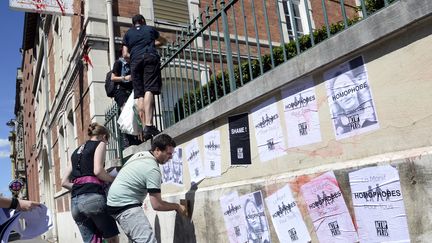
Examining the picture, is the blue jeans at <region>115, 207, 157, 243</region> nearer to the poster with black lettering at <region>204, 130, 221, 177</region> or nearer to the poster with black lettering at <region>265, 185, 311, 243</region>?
the poster with black lettering at <region>204, 130, 221, 177</region>

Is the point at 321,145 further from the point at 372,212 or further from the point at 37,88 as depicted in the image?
the point at 37,88

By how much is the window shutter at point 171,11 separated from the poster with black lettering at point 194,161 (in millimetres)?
6485

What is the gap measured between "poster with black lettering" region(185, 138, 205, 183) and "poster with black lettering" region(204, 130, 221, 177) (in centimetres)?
13

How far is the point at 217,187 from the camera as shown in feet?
12.6

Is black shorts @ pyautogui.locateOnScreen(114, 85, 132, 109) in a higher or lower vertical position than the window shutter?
lower

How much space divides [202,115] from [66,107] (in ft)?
33.6

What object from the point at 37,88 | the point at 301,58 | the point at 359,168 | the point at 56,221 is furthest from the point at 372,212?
the point at 37,88

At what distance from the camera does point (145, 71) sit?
493 cm

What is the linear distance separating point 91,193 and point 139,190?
0.86 metres

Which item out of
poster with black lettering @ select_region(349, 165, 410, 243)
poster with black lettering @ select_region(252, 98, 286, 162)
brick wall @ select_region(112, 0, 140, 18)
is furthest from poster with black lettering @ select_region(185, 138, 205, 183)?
brick wall @ select_region(112, 0, 140, 18)

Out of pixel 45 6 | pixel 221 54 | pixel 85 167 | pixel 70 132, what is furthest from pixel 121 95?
pixel 70 132

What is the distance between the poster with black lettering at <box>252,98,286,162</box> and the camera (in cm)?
314

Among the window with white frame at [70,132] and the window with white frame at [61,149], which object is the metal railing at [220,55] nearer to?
the window with white frame at [70,132]

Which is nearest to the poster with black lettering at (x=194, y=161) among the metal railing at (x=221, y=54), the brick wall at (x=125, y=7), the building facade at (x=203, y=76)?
the building facade at (x=203, y=76)
